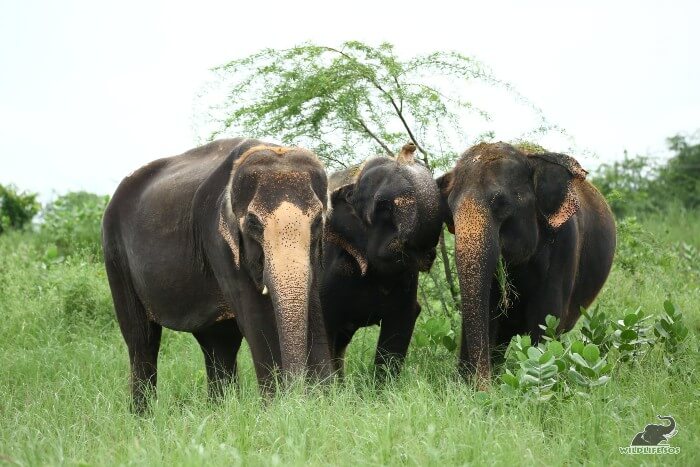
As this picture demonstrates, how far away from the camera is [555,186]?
5.66 meters

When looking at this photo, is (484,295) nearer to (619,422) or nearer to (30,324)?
(619,422)

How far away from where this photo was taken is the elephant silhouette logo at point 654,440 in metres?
4.30

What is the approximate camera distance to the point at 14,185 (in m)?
13.9

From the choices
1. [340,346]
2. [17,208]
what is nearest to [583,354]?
[340,346]

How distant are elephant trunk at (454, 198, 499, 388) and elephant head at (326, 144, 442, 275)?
1.33 ft

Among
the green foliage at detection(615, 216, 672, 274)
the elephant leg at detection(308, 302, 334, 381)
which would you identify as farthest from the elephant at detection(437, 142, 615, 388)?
the green foliage at detection(615, 216, 672, 274)

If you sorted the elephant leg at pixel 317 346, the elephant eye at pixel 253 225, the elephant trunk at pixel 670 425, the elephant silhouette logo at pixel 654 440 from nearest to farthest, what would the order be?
1. the elephant silhouette logo at pixel 654 440
2. the elephant trunk at pixel 670 425
3. the elephant eye at pixel 253 225
4. the elephant leg at pixel 317 346

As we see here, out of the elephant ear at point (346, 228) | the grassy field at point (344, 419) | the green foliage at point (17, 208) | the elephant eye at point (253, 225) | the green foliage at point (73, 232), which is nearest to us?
the grassy field at point (344, 419)

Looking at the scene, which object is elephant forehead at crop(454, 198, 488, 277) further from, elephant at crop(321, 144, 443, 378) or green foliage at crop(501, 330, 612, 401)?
green foliage at crop(501, 330, 612, 401)

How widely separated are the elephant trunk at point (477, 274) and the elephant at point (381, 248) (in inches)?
17.3

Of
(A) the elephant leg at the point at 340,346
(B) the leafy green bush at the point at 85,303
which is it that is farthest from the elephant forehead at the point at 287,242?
(B) the leafy green bush at the point at 85,303

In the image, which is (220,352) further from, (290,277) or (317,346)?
(290,277)

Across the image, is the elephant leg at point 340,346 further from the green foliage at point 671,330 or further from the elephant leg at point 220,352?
the green foliage at point 671,330

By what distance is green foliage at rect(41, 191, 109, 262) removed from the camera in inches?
433
